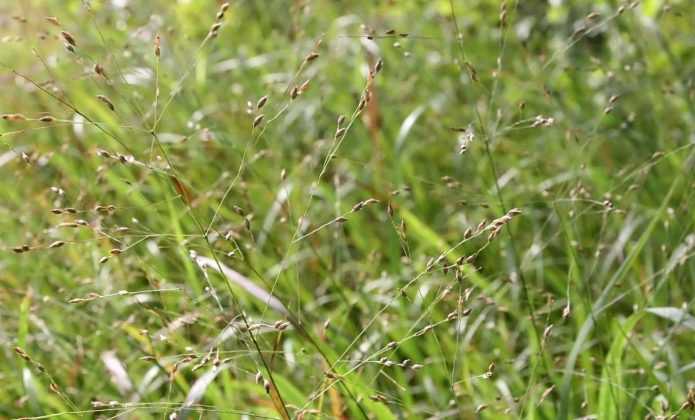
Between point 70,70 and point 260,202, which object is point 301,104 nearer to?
point 260,202

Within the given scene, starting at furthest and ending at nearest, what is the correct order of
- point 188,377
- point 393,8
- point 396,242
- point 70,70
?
point 70,70
point 393,8
point 396,242
point 188,377

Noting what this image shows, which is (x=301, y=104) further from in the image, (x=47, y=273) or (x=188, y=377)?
(x=188, y=377)

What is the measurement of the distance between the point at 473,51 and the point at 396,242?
138cm

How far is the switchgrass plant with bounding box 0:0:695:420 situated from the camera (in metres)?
1.50

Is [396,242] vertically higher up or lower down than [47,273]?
lower down

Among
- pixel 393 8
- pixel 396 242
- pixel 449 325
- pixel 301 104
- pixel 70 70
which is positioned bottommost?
pixel 449 325

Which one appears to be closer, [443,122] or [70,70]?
[443,122]

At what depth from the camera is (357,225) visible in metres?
2.59

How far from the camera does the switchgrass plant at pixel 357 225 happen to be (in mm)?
1498

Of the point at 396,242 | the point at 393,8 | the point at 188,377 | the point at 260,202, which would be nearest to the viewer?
the point at 188,377

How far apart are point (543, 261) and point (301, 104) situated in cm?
118

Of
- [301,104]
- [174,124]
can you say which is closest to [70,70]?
[174,124]

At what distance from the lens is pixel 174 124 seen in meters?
3.30

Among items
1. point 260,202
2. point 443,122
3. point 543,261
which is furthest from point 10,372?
point 443,122
